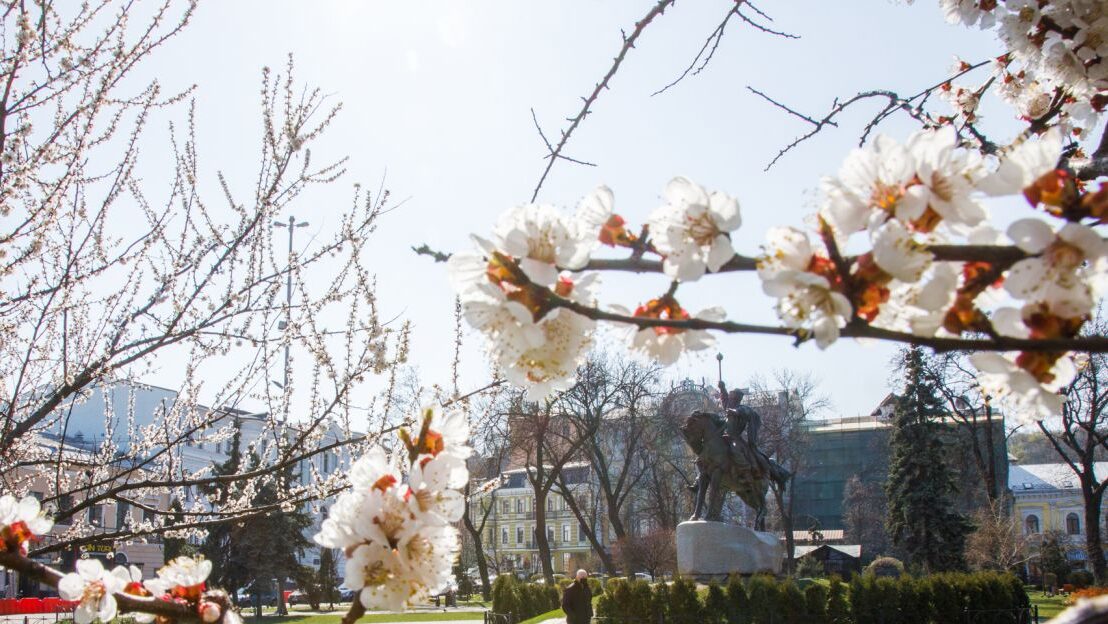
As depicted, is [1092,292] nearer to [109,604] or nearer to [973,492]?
[109,604]

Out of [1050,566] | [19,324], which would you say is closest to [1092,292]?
[19,324]

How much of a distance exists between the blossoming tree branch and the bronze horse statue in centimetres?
1394

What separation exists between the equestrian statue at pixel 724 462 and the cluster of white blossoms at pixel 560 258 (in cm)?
1392

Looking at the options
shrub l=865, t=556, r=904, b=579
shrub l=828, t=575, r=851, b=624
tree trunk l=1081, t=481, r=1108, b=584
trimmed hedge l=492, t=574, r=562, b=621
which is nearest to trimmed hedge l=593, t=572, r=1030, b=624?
shrub l=828, t=575, r=851, b=624

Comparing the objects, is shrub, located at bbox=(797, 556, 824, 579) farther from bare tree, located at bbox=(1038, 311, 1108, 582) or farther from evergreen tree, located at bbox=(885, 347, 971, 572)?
bare tree, located at bbox=(1038, 311, 1108, 582)

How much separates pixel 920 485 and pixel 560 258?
3107 centimetres

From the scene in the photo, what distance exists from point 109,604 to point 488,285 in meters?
1.20

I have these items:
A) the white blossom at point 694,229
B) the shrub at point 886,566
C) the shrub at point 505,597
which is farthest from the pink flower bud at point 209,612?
the shrub at point 886,566

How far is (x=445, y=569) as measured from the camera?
61.8 inches

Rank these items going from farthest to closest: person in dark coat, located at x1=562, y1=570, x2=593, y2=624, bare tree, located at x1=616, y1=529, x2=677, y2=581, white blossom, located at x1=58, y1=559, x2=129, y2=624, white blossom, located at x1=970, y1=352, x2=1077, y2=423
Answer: bare tree, located at x1=616, y1=529, x2=677, y2=581, person in dark coat, located at x1=562, y1=570, x2=593, y2=624, white blossom, located at x1=58, y1=559, x2=129, y2=624, white blossom, located at x1=970, y1=352, x2=1077, y2=423

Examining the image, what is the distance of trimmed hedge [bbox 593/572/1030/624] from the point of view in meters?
12.6

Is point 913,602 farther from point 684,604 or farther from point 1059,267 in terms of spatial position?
point 1059,267

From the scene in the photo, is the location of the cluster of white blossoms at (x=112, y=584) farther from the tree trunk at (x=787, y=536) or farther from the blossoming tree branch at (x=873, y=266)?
the tree trunk at (x=787, y=536)

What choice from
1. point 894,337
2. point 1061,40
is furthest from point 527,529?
point 894,337
